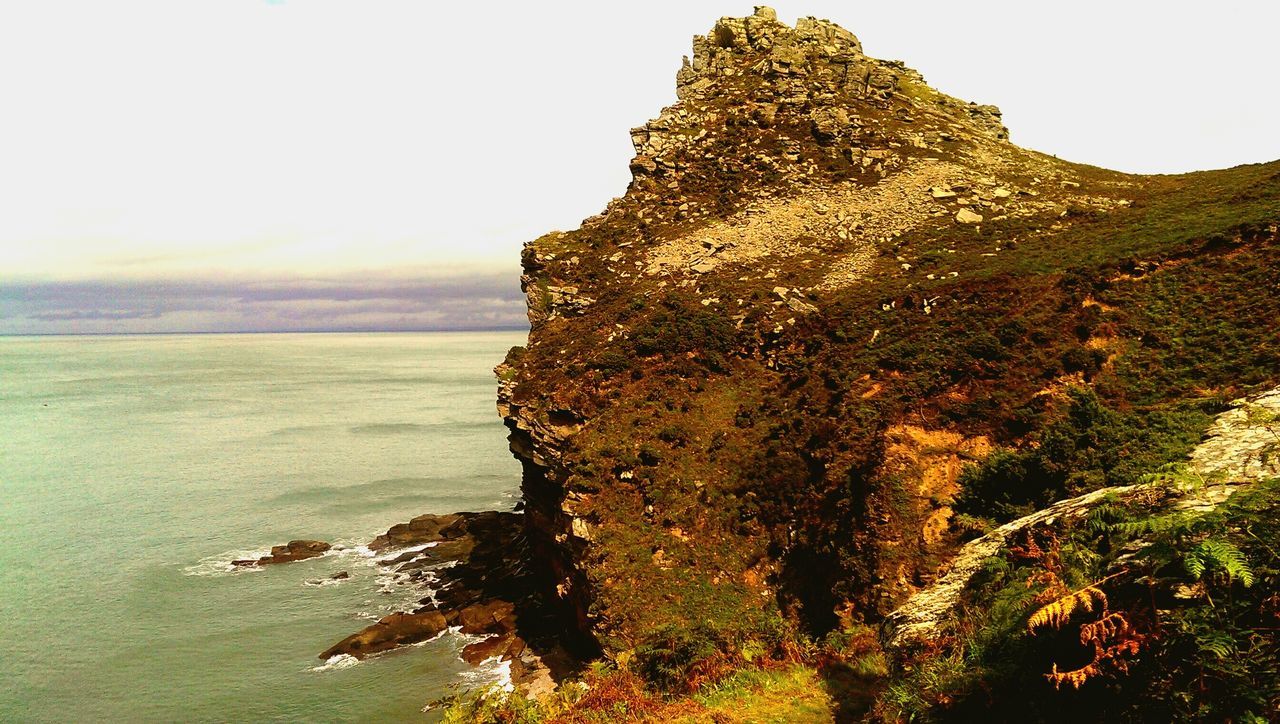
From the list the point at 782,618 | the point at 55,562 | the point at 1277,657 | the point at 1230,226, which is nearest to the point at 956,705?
the point at 1277,657

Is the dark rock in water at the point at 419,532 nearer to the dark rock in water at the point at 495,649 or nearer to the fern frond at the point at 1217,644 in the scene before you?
the dark rock in water at the point at 495,649

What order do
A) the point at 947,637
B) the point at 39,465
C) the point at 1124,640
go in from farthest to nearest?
the point at 39,465
the point at 947,637
the point at 1124,640

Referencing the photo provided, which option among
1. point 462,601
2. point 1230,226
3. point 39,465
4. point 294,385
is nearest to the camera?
point 1230,226

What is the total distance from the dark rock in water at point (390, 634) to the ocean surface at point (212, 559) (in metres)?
1.10

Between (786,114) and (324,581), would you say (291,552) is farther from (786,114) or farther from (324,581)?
(786,114)

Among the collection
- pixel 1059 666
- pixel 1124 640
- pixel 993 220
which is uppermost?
pixel 993 220

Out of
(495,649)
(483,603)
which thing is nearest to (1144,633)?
(495,649)

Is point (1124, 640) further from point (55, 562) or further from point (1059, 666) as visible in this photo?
point (55, 562)

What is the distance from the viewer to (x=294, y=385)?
594ft

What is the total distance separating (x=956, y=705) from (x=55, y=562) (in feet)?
210

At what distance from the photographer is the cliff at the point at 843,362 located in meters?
18.3

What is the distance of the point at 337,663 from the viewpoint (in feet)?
105

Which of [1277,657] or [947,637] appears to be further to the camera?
[947,637]

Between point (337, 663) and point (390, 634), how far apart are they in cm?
293
